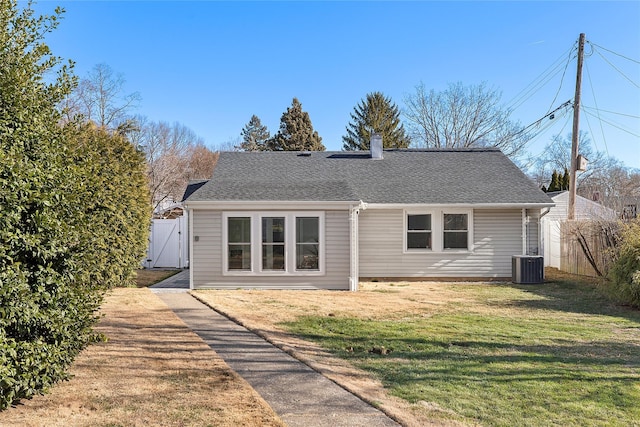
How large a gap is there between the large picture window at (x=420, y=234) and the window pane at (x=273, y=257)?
4.42 m

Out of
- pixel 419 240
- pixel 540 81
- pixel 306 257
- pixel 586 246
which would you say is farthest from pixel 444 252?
pixel 540 81

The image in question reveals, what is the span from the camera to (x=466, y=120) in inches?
1389

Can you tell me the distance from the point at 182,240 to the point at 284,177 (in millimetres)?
5300

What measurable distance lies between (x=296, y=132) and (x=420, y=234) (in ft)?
98.5

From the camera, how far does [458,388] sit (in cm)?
472

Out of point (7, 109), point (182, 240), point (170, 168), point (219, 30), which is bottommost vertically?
point (182, 240)

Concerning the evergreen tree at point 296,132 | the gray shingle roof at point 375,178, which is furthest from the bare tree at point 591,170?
the evergreen tree at point 296,132

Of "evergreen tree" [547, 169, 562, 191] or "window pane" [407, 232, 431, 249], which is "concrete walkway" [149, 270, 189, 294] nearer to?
"window pane" [407, 232, 431, 249]

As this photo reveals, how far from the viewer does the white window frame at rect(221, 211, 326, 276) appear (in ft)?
41.0

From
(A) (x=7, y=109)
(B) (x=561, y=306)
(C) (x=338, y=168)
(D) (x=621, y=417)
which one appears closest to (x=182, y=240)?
(C) (x=338, y=168)

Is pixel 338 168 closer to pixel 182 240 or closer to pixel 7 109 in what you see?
pixel 182 240

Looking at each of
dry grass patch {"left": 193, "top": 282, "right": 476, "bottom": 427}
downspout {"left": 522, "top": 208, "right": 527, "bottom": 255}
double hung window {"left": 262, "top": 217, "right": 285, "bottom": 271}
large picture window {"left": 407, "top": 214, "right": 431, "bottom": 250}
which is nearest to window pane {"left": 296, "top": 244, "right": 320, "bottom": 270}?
double hung window {"left": 262, "top": 217, "right": 285, "bottom": 271}

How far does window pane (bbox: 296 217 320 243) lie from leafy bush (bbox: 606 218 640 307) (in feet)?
22.8

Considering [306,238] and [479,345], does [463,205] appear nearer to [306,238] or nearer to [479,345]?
[306,238]
